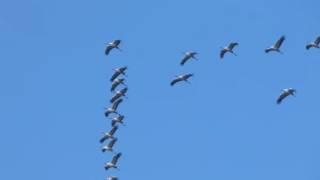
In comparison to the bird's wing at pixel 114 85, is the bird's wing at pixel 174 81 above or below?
above

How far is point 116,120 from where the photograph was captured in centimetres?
19188

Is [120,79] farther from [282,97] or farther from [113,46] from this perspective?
[282,97]

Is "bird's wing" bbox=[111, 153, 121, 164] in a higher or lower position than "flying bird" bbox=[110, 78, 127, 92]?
lower

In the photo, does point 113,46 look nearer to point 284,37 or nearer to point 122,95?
point 122,95

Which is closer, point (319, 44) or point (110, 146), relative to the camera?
point (319, 44)

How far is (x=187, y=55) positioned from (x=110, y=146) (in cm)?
1280

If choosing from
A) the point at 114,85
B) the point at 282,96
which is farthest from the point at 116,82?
the point at 282,96

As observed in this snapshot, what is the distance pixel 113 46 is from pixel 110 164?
1247cm

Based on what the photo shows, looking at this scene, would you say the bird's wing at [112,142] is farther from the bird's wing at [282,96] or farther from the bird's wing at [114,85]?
the bird's wing at [282,96]

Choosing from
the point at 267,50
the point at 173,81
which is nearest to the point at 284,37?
the point at 267,50

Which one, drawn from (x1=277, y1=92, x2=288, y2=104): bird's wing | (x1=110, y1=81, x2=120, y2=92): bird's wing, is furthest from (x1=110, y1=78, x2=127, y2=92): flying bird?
(x1=277, y1=92, x2=288, y2=104): bird's wing

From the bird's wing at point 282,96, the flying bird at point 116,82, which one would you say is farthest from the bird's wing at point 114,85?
the bird's wing at point 282,96

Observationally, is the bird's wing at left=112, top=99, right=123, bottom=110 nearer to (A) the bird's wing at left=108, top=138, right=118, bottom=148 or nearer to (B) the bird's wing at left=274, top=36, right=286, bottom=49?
(A) the bird's wing at left=108, top=138, right=118, bottom=148

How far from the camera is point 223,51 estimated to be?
186 metres
